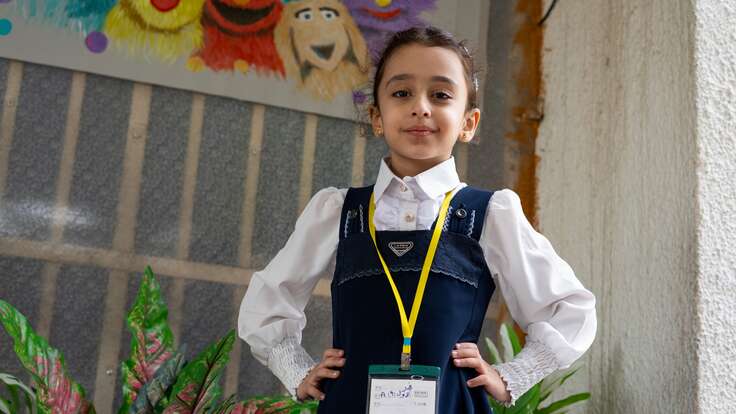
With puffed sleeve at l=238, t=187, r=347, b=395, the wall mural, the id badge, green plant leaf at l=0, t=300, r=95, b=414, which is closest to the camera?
the id badge

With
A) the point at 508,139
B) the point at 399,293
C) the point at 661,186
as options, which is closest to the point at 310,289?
the point at 399,293

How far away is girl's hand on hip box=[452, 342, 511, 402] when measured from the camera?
1369 millimetres

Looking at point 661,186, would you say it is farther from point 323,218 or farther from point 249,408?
point 249,408

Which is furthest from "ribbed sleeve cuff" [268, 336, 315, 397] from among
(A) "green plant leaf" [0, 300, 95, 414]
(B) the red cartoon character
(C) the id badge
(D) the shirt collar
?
(B) the red cartoon character

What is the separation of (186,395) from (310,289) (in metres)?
0.41

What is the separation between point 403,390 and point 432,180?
375mm

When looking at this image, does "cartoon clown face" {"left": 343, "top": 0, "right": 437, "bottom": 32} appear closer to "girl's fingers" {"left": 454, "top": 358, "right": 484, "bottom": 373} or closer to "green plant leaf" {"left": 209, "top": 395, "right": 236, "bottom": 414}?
"green plant leaf" {"left": 209, "top": 395, "right": 236, "bottom": 414}

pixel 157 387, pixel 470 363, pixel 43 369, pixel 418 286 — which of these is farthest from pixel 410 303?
pixel 43 369

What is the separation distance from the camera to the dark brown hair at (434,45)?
156 cm

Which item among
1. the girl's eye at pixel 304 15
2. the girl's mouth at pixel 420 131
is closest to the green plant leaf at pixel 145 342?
the girl's mouth at pixel 420 131

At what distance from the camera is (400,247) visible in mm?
1416

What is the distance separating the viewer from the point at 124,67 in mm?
2400

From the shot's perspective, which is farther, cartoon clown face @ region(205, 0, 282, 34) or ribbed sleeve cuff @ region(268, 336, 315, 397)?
cartoon clown face @ region(205, 0, 282, 34)

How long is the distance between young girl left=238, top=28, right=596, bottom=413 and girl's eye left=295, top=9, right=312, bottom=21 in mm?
1056
